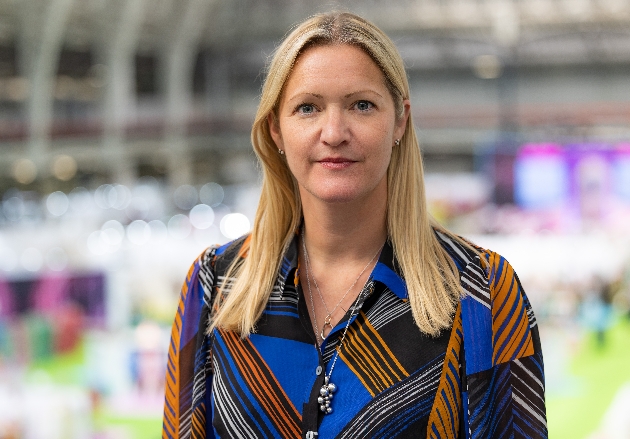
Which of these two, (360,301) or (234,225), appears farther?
(234,225)

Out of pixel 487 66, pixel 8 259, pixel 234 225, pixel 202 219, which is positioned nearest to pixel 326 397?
pixel 8 259

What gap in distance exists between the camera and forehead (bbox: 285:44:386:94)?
3.55 ft

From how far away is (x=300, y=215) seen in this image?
128 cm

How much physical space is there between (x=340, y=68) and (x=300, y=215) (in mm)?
288

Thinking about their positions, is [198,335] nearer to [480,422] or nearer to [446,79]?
[480,422]

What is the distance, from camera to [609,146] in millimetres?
3576

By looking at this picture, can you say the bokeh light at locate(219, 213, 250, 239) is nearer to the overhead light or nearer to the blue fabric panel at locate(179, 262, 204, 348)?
the blue fabric panel at locate(179, 262, 204, 348)

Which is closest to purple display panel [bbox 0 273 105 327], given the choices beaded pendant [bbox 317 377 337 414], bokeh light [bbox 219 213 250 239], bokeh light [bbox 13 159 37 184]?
bokeh light [bbox 219 213 250 239]

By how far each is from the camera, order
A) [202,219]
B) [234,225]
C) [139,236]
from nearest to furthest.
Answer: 1. [139,236]
2. [234,225]
3. [202,219]

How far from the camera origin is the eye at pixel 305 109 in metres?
1.11

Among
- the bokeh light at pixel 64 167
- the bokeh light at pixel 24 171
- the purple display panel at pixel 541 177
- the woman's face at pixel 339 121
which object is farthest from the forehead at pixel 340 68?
the bokeh light at pixel 64 167

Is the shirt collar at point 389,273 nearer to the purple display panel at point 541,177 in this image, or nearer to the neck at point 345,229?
the neck at point 345,229

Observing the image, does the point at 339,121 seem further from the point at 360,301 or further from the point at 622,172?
the point at 622,172

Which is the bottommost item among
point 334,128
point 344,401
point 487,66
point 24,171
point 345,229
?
point 344,401
